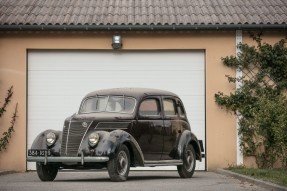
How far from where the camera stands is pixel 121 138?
15.2 m

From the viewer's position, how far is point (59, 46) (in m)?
21.4

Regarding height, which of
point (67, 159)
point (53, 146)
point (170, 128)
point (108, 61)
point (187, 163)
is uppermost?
point (108, 61)

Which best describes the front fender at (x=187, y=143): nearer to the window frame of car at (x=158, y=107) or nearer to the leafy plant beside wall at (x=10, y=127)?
the window frame of car at (x=158, y=107)

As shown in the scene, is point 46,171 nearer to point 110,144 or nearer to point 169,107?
point 110,144

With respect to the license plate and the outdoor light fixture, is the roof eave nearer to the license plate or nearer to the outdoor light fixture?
the outdoor light fixture

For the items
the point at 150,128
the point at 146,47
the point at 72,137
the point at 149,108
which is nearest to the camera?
the point at 72,137

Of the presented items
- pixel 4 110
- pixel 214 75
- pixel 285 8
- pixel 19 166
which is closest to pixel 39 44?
pixel 4 110

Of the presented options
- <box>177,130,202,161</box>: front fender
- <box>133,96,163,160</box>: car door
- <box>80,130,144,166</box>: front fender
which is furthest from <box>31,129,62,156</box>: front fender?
<box>177,130,202,161</box>: front fender

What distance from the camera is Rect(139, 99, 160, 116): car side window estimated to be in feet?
54.8

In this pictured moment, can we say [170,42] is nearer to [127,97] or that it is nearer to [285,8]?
[285,8]

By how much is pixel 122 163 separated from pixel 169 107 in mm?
2697

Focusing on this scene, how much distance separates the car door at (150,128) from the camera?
53.3 ft

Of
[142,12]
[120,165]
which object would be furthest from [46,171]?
[142,12]

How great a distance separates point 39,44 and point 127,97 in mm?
5400
